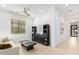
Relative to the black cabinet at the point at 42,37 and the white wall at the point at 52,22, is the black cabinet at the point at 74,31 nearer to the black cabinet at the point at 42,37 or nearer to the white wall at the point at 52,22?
the white wall at the point at 52,22

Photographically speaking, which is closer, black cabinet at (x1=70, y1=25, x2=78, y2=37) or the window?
the window

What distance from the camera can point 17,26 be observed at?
180 cm

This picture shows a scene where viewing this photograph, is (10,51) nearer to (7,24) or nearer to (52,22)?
(7,24)

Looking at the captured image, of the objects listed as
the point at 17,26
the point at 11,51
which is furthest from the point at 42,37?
the point at 11,51

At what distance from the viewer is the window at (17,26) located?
68.9 inches

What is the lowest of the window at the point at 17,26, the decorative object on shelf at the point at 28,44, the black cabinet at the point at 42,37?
the decorative object on shelf at the point at 28,44

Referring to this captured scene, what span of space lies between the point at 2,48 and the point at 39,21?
94 centimetres

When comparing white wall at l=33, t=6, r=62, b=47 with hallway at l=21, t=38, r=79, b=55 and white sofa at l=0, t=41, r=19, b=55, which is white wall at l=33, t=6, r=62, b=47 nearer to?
hallway at l=21, t=38, r=79, b=55

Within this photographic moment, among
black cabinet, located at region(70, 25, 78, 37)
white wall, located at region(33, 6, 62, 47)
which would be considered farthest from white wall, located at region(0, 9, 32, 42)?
black cabinet, located at region(70, 25, 78, 37)

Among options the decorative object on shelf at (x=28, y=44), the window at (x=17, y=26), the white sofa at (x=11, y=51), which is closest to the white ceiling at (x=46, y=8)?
the window at (x=17, y=26)

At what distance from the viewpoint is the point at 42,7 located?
5.86ft

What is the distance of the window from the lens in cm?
175

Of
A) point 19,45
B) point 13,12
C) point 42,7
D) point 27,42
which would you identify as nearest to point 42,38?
point 27,42

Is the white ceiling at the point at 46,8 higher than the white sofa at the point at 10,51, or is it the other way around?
the white ceiling at the point at 46,8
